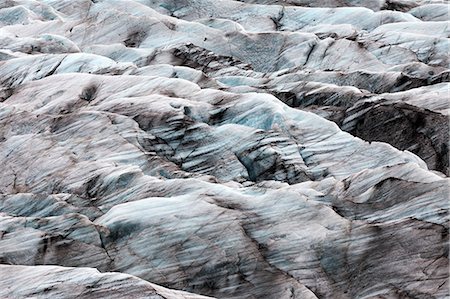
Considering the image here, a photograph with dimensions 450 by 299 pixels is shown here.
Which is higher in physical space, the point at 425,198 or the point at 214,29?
the point at 425,198

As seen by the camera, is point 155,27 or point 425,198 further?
point 155,27

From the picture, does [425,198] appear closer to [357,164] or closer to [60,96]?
[357,164]

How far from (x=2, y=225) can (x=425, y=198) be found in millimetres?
12813

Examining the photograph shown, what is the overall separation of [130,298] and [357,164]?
11452mm

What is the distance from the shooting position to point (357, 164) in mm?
28125

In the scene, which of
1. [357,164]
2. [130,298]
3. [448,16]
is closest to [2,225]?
[130,298]

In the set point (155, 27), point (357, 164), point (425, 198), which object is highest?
point (425, 198)

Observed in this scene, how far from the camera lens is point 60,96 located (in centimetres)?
3559

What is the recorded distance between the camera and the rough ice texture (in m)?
22.1

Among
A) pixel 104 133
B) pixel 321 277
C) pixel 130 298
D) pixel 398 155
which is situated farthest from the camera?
pixel 104 133

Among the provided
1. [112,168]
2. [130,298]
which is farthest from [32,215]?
[130,298]

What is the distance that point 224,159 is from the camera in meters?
29.7

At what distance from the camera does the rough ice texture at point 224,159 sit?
22.1 meters

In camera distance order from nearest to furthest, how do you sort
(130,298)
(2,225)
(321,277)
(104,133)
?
(130,298) < (321,277) < (2,225) < (104,133)
